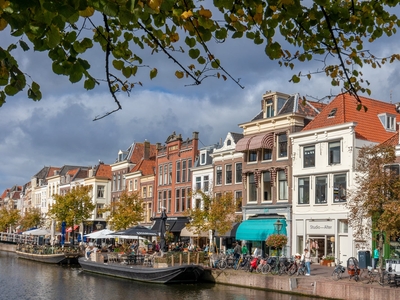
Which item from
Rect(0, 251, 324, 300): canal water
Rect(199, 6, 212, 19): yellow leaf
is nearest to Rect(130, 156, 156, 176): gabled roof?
Rect(0, 251, 324, 300): canal water

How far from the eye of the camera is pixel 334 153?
39344mm

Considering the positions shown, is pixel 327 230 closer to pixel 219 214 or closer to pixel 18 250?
pixel 219 214

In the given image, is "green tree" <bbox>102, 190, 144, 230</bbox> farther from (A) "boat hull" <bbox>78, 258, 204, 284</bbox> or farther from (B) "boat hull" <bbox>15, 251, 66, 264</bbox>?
(A) "boat hull" <bbox>78, 258, 204, 284</bbox>

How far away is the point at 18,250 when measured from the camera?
204 ft

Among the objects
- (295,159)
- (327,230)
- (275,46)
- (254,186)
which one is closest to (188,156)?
(254,186)

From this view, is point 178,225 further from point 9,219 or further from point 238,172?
point 9,219

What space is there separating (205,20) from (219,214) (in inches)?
1476

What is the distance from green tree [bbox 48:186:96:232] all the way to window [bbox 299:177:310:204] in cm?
3115

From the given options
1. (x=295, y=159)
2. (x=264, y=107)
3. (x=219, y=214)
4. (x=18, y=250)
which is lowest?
(x=18, y=250)

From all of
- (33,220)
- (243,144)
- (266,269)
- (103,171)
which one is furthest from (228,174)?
(33,220)

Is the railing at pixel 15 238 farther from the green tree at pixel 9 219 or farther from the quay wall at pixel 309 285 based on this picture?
the quay wall at pixel 309 285

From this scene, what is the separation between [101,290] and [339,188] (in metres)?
17.0

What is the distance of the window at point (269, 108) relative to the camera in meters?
45.7

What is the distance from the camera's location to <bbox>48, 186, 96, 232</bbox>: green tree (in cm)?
6450
